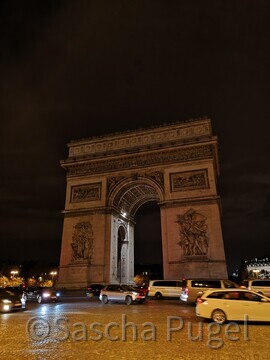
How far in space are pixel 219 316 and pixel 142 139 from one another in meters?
23.8

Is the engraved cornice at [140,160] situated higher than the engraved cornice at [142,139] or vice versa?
the engraved cornice at [142,139]

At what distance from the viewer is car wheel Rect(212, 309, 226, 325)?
1020cm

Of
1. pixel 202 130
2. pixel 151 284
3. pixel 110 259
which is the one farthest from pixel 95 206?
pixel 202 130

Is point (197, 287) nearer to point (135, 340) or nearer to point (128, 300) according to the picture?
point (128, 300)

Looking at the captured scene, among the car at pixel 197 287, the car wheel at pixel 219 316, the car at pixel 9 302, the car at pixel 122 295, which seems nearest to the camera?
the car wheel at pixel 219 316

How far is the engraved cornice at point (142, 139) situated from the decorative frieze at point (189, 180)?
346cm

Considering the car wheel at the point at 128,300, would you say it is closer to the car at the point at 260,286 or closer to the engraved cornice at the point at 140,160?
the car at the point at 260,286

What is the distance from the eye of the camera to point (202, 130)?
1186 inches

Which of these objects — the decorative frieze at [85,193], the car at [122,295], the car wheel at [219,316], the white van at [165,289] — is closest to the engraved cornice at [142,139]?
the decorative frieze at [85,193]

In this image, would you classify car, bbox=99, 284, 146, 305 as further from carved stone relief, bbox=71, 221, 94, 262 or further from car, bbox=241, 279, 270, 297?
carved stone relief, bbox=71, 221, 94, 262

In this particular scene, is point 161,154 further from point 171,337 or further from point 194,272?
point 171,337

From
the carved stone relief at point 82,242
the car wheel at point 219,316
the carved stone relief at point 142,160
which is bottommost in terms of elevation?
the car wheel at point 219,316

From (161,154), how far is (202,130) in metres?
4.79

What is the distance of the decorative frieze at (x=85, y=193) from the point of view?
31.9 metres
